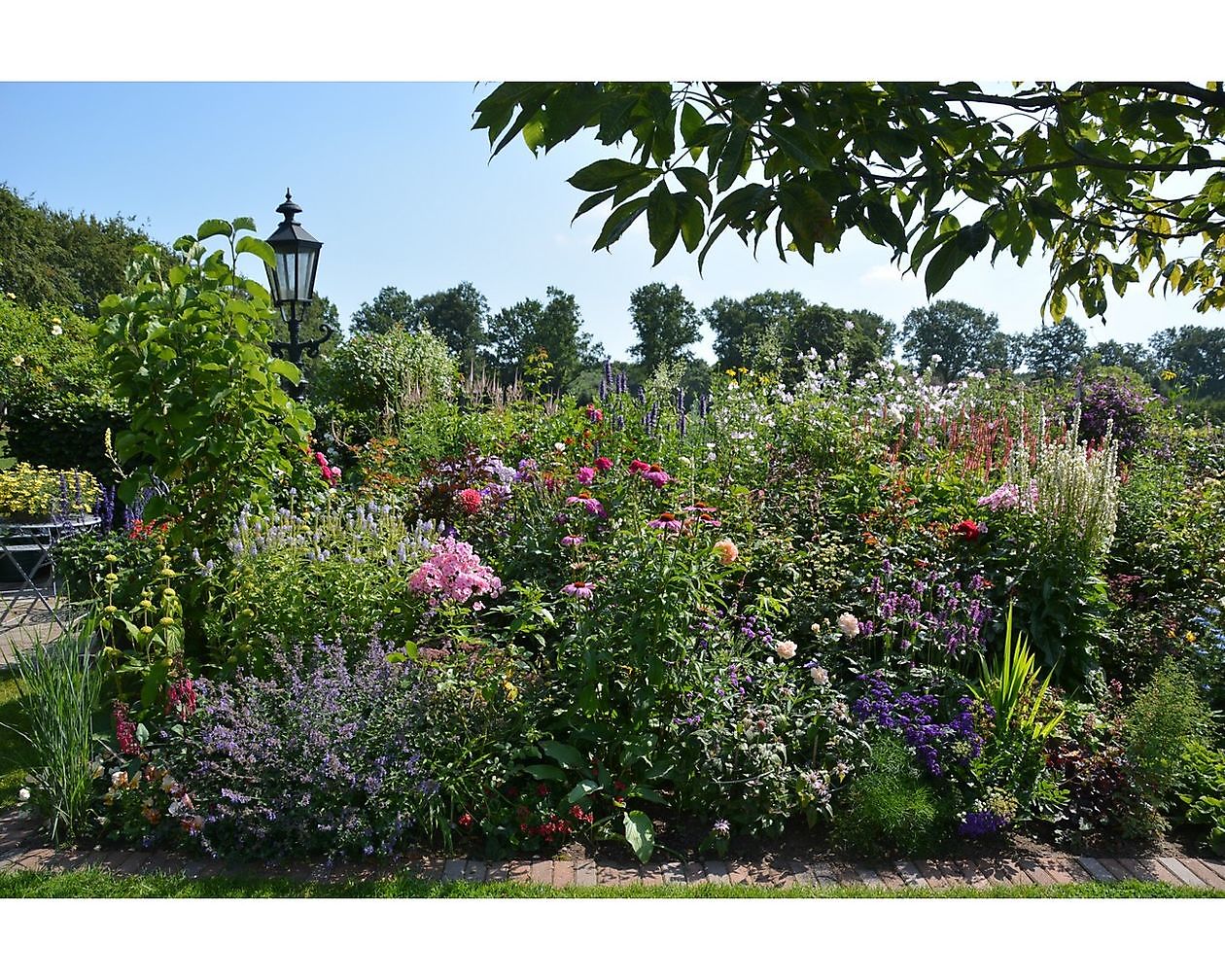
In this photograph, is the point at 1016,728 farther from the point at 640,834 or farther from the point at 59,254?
the point at 59,254

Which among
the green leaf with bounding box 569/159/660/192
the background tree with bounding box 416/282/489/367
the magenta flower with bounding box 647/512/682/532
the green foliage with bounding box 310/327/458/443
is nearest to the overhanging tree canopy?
the green leaf with bounding box 569/159/660/192

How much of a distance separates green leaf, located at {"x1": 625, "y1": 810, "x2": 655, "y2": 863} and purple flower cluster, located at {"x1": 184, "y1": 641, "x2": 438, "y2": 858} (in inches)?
28.1

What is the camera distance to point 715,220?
1.52 meters

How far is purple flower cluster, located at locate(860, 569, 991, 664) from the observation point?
3631 mm

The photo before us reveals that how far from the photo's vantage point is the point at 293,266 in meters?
6.42

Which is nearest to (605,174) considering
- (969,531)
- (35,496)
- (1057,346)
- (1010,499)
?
(969,531)

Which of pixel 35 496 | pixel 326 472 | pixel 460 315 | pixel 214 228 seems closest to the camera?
pixel 214 228

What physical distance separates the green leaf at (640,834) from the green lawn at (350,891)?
0.14 meters

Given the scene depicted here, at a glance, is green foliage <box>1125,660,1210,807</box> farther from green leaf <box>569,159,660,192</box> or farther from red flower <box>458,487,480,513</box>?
red flower <box>458,487,480,513</box>

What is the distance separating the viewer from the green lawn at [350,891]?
268 cm

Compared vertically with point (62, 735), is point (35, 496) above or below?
above

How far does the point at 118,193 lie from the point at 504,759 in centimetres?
336

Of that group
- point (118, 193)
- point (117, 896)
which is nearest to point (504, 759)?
point (117, 896)

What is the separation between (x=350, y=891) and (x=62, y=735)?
129 cm
